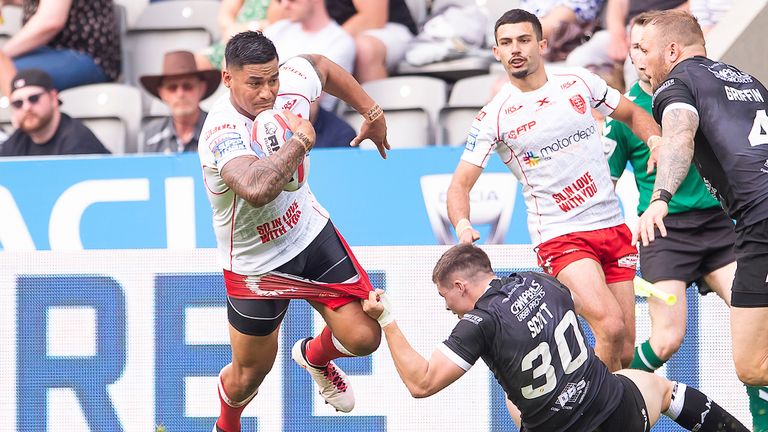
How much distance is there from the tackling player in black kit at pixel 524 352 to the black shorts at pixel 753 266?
76 cm

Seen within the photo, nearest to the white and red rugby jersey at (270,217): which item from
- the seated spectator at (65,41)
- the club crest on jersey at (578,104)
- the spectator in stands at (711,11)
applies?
the club crest on jersey at (578,104)

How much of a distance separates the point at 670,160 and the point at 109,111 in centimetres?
546

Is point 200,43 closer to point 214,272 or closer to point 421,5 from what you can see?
point 421,5

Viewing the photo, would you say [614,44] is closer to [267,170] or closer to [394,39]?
[394,39]

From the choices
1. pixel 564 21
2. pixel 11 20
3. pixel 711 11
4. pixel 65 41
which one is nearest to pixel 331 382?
pixel 564 21

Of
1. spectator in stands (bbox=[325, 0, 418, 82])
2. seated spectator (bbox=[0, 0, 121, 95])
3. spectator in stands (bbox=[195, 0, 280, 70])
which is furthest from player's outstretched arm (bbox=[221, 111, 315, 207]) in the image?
seated spectator (bbox=[0, 0, 121, 95])

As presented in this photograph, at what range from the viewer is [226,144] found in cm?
570

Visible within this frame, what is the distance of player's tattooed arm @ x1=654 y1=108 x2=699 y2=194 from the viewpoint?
5547mm

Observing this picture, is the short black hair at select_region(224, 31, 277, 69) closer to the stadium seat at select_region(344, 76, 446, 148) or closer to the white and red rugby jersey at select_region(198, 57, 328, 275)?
the white and red rugby jersey at select_region(198, 57, 328, 275)

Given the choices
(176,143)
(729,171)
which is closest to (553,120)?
(729,171)

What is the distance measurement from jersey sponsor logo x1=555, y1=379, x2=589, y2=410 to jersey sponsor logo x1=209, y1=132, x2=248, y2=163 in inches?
70.0

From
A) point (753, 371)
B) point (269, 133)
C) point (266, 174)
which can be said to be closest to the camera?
point (266, 174)

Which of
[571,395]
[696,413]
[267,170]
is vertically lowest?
[696,413]

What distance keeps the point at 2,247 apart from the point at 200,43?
3.12 metres
